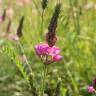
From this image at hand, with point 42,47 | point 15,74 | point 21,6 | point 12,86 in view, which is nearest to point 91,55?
point 15,74

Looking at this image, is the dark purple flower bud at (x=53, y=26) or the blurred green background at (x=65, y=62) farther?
the blurred green background at (x=65, y=62)

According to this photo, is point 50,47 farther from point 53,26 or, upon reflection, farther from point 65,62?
point 65,62

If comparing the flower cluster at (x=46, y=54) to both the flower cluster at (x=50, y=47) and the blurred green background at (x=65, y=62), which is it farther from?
the blurred green background at (x=65, y=62)

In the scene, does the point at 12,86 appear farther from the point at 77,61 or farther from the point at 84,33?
the point at 84,33

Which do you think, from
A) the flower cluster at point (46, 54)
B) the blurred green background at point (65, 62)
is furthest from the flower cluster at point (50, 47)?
the blurred green background at point (65, 62)

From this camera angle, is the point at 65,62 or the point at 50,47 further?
the point at 65,62

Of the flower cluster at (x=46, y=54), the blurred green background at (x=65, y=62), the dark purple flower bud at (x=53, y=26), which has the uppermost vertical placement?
the dark purple flower bud at (x=53, y=26)

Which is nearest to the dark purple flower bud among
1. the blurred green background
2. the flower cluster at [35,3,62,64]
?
the flower cluster at [35,3,62,64]

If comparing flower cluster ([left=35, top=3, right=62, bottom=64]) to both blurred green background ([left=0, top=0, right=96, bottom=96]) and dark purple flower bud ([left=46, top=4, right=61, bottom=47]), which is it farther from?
blurred green background ([left=0, top=0, right=96, bottom=96])

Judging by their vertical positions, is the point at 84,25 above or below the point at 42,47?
→ below

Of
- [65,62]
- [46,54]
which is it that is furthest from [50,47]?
[65,62]

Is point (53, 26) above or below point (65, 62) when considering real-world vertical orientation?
above
